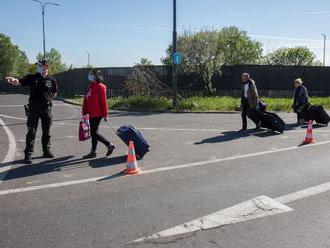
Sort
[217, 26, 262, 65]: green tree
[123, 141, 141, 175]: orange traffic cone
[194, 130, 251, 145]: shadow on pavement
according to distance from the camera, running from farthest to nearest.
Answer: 1. [217, 26, 262, 65]: green tree
2. [194, 130, 251, 145]: shadow on pavement
3. [123, 141, 141, 175]: orange traffic cone

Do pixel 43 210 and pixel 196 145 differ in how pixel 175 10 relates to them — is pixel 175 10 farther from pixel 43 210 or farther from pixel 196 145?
pixel 43 210

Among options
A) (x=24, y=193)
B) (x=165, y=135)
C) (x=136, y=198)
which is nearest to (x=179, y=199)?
(x=136, y=198)

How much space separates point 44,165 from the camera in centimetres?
860

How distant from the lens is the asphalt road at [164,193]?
192 inches

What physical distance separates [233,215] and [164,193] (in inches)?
50.0

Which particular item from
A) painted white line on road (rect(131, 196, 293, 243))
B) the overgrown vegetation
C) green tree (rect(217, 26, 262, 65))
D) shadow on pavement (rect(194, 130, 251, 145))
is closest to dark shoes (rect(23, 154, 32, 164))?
shadow on pavement (rect(194, 130, 251, 145))

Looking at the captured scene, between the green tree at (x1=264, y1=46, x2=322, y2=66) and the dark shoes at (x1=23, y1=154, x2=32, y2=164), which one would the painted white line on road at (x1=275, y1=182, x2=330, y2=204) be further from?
the green tree at (x1=264, y1=46, x2=322, y2=66)

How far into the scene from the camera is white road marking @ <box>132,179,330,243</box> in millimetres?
5047

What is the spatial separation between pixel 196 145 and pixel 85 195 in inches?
190

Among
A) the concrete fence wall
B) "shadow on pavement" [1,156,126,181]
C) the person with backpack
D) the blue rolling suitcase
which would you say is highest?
the concrete fence wall

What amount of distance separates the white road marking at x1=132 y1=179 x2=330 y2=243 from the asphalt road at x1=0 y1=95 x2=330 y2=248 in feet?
0.32

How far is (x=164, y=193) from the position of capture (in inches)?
258

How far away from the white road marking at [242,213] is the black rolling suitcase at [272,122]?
20.7 feet

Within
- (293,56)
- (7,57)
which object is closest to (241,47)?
(293,56)
